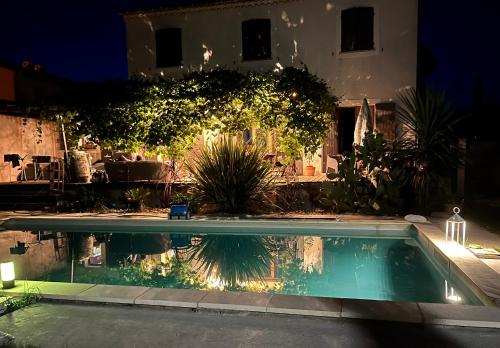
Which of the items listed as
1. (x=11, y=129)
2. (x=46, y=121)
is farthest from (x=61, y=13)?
(x=46, y=121)

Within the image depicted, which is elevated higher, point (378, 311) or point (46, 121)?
point (46, 121)

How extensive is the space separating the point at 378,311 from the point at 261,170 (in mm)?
5325

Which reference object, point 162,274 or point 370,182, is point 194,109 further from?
point 162,274

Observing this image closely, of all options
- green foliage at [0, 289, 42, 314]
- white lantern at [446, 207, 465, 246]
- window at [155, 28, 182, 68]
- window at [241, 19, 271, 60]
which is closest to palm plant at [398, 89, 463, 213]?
white lantern at [446, 207, 465, 246]

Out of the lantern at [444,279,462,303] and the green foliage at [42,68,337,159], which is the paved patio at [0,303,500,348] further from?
the green foliage at [42,68,337,159]

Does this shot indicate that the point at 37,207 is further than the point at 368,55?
No

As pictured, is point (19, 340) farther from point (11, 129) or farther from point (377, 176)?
point (11, 129)

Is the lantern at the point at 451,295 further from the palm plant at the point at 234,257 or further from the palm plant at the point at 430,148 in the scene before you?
the palm plant at the point at 430,148

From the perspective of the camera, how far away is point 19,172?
42.8 feet

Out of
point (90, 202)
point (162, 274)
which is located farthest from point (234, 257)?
point (90, 202)

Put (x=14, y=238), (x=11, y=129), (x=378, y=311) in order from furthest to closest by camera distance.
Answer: (x=11, y=129)
(x=14, y=238)
(x=378, y=311)

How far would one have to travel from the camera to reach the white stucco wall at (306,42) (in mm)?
11141

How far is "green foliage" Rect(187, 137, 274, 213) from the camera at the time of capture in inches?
321

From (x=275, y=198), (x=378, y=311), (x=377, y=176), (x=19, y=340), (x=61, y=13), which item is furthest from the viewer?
(x=61, y=13)
